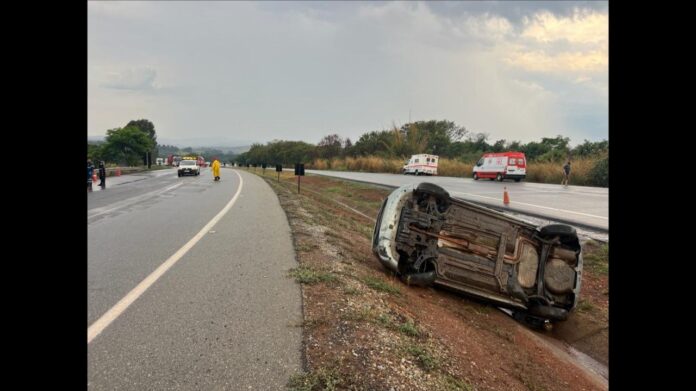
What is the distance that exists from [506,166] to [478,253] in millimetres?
22964

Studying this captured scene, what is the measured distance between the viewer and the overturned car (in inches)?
216

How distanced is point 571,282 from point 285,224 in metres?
5.94

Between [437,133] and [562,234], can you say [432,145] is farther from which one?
[562,234]

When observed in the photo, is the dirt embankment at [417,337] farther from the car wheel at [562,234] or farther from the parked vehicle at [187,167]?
the parked vehicle at [187,167]

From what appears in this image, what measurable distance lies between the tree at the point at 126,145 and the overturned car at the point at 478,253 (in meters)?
57.1

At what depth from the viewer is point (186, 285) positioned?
446cm

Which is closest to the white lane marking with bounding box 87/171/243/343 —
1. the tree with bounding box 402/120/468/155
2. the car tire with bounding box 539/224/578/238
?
the car tire with bounding box 539/224/578/238

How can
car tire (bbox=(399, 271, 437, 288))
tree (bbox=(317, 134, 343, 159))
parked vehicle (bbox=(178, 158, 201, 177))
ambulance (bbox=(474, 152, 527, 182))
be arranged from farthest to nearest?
tree (bbox=(317, 134, 343, 159)) < parked vehicle (bbox=(178, 158, 201, 177)) < ambulance (bbox=(474, 152, 527, 182)) < car tire (bbox=(399, 271, 437, 288))

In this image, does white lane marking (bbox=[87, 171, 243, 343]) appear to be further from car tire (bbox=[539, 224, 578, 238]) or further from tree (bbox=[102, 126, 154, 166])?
tree (bbox=[102, 126, 154, 166])

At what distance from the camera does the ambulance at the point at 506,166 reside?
1037 inches

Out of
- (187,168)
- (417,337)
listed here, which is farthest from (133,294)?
(187,168)

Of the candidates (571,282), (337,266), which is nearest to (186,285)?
(337,266)

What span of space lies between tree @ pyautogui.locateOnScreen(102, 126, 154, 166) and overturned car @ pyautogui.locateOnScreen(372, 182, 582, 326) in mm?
57111
